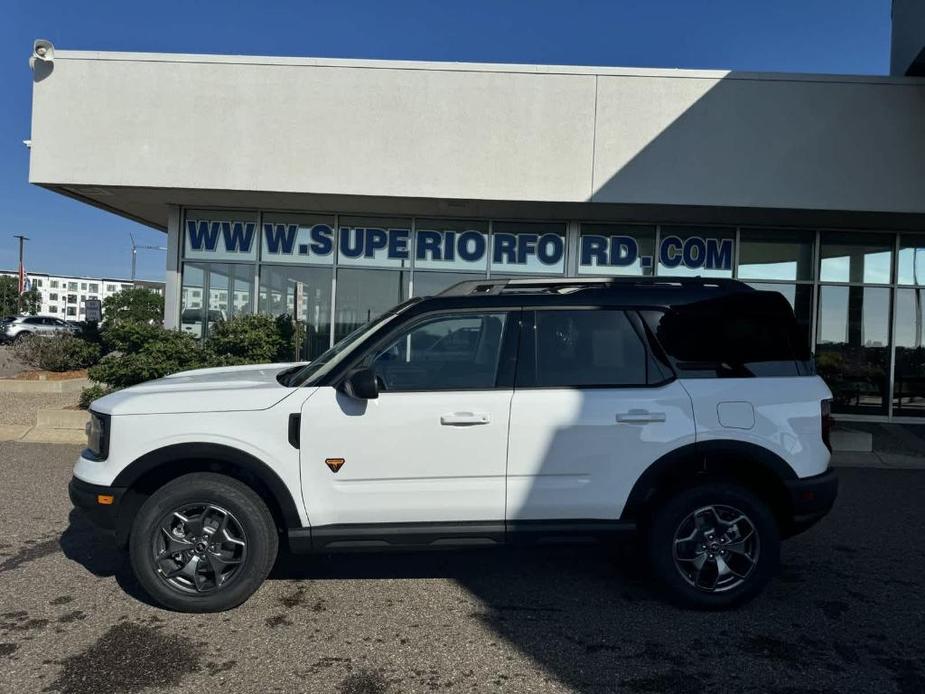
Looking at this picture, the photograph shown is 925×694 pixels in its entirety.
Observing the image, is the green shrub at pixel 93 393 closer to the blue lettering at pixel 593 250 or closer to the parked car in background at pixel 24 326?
the blue lettering at pixel 593 250

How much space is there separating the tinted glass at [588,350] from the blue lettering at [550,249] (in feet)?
25.4

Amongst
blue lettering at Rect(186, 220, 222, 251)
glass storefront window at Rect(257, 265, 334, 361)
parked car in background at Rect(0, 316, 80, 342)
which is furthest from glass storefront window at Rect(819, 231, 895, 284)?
parked car in background at Rect(0, 316, 80, 342)

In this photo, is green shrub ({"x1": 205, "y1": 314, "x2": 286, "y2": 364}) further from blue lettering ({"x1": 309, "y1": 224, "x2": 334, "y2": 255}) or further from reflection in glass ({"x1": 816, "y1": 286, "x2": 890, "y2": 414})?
reflection in glass ({"x1": 816, "y1": 286, "x2": 890, "y2": 414})

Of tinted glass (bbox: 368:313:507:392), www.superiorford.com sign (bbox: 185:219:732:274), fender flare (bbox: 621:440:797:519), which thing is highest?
www.superiorford.com sign (bbox: 185:219:732:274)

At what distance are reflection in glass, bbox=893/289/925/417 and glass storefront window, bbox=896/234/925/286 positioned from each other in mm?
211

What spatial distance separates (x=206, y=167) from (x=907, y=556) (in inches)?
384

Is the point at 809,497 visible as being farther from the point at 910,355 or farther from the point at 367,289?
the point at 910,355

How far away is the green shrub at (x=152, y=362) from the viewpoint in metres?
9.27

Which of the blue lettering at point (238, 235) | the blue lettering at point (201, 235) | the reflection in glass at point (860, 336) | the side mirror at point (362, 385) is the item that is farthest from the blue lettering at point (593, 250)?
the side mirror at point (362, 385)

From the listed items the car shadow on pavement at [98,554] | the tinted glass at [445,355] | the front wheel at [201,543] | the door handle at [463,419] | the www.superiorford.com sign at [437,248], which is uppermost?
the www.superiorford.com sign at [437,248]

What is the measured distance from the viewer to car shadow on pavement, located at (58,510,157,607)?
421 cm

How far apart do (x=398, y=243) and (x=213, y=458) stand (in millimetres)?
8392

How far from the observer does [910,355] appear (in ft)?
39.6

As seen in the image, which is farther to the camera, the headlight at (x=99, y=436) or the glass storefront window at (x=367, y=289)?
the glass storefront window at (x=367, y=289)
